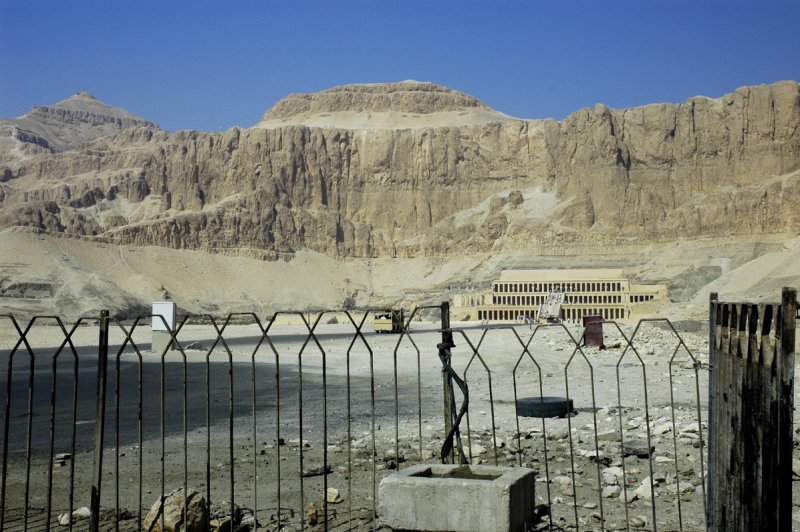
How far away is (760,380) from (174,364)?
3654 cm

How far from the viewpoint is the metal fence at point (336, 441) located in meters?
6.66

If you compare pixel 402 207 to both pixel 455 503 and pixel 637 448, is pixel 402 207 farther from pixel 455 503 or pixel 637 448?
pixel 455 503

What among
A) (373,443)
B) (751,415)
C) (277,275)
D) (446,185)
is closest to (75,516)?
(373,443)

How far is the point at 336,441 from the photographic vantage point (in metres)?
12.8

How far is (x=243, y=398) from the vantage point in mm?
21969

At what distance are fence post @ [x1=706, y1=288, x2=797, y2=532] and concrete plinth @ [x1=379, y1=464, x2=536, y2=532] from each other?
1236mm

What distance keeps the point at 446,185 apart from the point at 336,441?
133415 millimetres

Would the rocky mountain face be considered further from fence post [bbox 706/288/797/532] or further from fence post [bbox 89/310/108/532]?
fence post [bbox 89/310/108/532]

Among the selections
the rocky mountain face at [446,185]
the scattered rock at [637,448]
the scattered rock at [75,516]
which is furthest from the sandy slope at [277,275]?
the scattered rock at [75,516]

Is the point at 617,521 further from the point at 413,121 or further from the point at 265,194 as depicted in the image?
the point at 413,121

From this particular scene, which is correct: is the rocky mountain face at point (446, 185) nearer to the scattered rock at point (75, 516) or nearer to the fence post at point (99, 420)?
the scattered rock at point (75, 516)

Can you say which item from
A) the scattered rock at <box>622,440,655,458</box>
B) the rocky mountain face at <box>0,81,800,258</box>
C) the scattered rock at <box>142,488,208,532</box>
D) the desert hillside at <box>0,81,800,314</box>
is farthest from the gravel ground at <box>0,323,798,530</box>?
the rocky mountain face at <box>0,81,800,258</box>

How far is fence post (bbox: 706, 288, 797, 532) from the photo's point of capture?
437cm

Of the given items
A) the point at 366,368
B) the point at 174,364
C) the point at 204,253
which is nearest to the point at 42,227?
the point at 204,253
